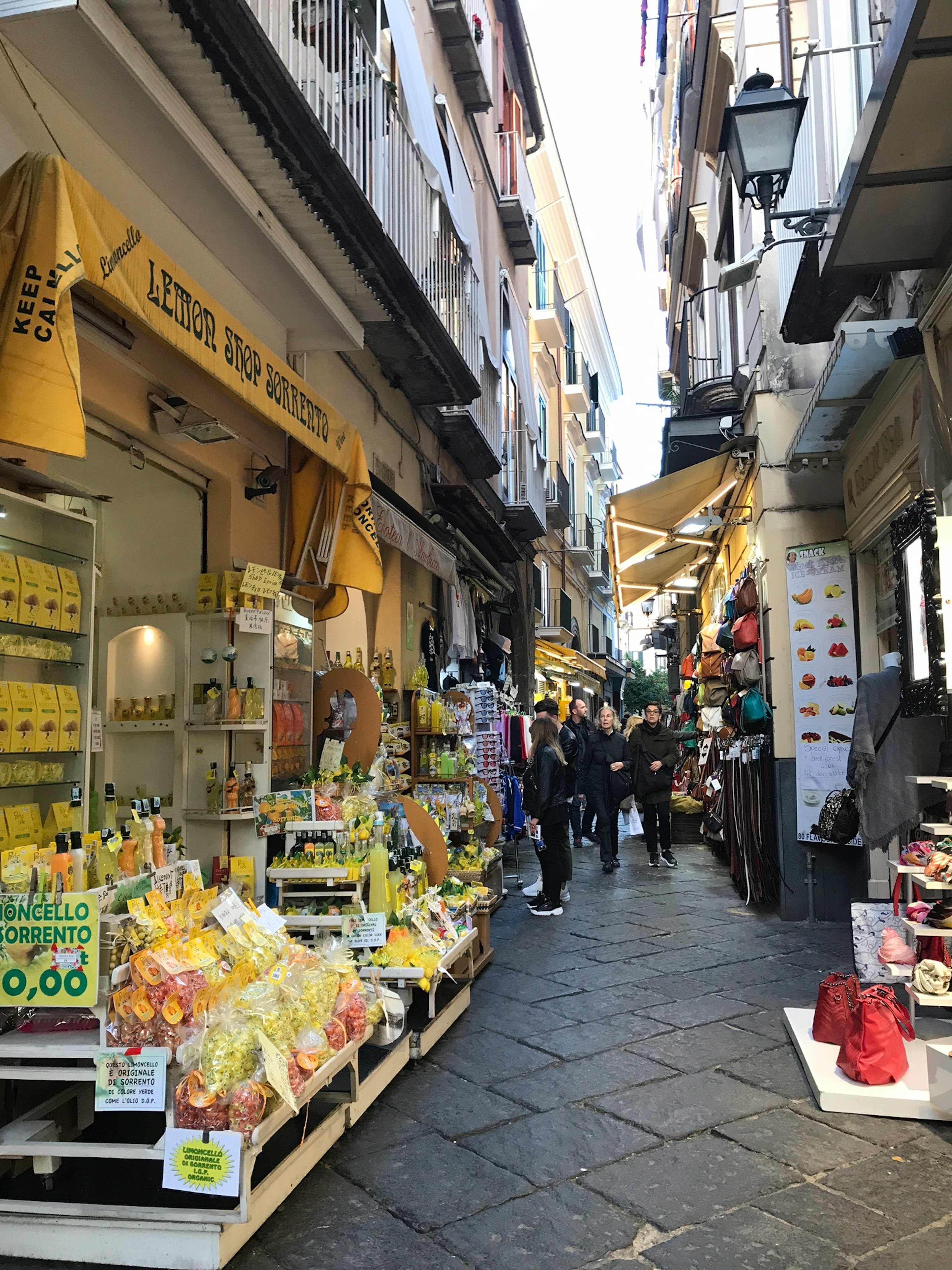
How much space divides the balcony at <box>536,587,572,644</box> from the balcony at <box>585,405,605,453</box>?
5.62m

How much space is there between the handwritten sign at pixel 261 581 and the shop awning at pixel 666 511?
210 inches

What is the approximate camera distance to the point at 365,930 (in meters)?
4.68

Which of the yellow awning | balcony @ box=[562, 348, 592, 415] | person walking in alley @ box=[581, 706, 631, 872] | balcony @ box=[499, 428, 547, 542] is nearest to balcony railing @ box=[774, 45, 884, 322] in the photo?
person walking in alley @ box=[581, 706, 631, 872]

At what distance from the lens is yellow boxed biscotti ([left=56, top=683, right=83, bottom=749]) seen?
368 centimetres

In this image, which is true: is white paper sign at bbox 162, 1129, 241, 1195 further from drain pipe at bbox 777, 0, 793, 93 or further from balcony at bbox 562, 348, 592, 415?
balcony at bbox 562, 348, 592, 415

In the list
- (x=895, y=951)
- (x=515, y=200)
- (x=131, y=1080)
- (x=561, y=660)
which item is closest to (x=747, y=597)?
(x=895, y=951)

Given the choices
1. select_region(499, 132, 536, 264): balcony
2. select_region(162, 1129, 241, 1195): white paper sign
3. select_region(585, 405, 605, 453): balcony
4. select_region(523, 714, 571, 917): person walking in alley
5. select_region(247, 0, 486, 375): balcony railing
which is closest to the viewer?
select_region(162, 1129, 241, 1195): white paper sign

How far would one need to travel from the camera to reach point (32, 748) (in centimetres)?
353

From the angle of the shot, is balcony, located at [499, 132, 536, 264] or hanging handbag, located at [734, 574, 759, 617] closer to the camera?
hanging handbag, located at [734, 574, 759, 617]

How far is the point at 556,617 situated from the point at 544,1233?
1957cm

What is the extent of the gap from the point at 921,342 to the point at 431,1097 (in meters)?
4.28

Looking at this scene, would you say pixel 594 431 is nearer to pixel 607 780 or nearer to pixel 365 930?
pixel 607 780

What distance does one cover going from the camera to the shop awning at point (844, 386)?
5.16 m

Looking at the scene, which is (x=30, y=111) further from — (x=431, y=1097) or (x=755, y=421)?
(x=755, y=421)
